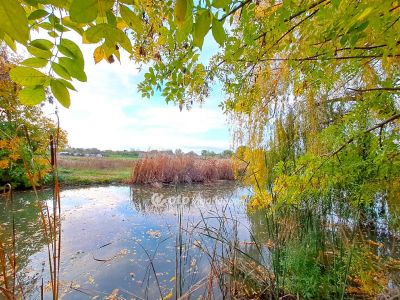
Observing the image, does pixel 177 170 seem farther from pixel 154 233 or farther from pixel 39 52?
pixel 39 52

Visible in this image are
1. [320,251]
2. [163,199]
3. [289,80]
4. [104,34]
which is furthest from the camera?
[163,199]

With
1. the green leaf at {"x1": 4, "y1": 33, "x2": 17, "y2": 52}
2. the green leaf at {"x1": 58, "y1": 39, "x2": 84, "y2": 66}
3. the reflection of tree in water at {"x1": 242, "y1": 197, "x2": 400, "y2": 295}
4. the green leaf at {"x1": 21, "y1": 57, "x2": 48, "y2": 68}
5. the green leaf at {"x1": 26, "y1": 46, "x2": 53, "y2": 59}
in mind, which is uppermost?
the green leaf at {"x1": 4, "y1": 33, "x2": 17, "y2": 52}

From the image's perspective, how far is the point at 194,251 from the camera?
3412mm

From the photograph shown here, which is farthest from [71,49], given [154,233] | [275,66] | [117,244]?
[154,233]

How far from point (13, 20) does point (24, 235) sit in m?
5.25

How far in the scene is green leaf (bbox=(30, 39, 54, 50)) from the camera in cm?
51

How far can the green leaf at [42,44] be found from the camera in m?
0.51

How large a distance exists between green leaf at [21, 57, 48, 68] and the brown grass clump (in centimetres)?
912

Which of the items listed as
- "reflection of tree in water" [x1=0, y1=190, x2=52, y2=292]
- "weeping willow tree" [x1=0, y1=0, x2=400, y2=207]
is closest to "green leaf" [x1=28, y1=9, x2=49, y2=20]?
"weeping willow tree" [x1=0, y1=0, x2=400, y2=207]

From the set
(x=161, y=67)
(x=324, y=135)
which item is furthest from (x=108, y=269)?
(x=324, y=135)

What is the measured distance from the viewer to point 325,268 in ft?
7.67

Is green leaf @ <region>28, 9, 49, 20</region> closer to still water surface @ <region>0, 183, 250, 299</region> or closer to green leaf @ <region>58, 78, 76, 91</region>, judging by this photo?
green leaf @ <region>58, 78, 76, 91</region>

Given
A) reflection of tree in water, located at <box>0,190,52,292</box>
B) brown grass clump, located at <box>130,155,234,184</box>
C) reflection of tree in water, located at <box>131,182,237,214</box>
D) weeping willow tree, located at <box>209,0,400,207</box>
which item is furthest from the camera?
brown grass clump, located at <box>130,155,234,184</box>

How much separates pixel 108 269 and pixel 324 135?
10.2 feet
